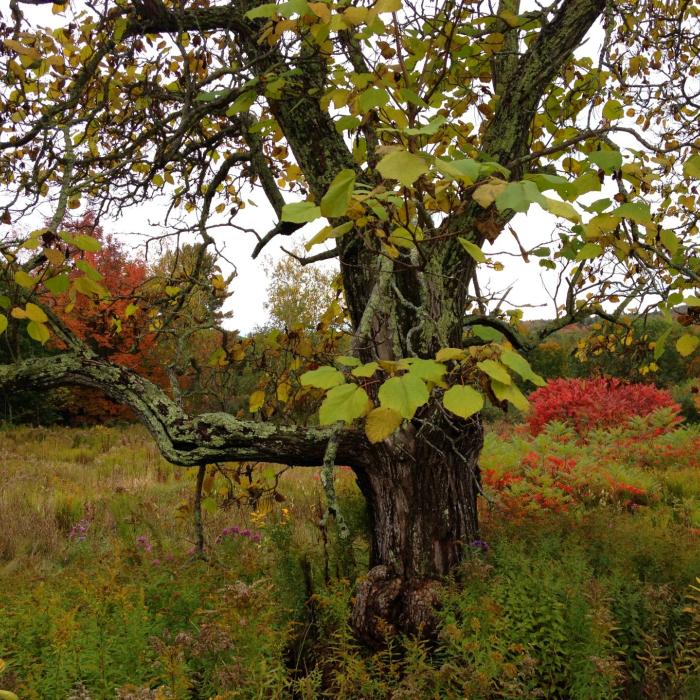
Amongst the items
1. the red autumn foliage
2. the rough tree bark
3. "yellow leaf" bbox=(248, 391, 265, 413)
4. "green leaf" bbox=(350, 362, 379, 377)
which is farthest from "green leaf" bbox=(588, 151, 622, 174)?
the red autumn foliage

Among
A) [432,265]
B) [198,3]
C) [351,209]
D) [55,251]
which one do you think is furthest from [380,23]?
[198,3]

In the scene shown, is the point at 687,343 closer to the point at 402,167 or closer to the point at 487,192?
the point at 487,192

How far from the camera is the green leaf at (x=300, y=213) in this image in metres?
1.43

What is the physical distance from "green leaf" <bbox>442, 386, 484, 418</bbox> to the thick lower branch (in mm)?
1575

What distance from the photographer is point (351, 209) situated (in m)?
1.77

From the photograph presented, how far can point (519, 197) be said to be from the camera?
47.1 inches

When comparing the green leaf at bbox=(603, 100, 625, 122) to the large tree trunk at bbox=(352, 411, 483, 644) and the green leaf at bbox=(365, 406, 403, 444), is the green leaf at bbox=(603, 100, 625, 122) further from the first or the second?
the green leaf at bbox=(365, 406, 403, 444)

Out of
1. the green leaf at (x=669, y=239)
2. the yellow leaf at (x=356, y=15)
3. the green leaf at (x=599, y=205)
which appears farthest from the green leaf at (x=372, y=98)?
the green leaf at (x=669, y=239)

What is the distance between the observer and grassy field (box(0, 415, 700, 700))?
2.40m

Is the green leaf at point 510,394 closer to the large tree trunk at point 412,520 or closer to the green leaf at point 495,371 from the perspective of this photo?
the green leaf at point 495,371

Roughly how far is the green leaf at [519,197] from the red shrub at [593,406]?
1031 cm

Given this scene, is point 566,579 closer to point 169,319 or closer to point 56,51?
point 169,319

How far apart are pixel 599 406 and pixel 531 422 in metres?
1.24

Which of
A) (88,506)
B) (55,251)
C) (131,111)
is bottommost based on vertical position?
(88,506)
